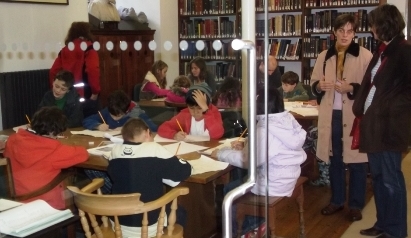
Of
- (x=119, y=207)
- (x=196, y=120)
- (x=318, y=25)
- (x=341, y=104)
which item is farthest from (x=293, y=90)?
(x=119, y=207)

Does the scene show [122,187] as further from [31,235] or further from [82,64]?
[82,64]

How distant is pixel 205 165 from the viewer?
235 centimetres

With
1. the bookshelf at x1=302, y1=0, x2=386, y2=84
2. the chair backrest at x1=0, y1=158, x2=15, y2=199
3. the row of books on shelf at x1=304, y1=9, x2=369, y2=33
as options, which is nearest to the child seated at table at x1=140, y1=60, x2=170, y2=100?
the chair backrest at x1=0, y1=158, x2=15, y2=199

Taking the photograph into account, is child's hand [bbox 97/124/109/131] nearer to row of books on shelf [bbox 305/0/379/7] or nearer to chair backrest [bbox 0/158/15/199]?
chair backrest [bbox 0/158/15/199]

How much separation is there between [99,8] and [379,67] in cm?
160

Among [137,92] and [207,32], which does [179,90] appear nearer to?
[137,92]

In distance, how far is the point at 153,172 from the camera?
7.01ft

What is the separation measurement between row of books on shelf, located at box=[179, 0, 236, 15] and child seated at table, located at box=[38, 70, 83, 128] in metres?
0.76

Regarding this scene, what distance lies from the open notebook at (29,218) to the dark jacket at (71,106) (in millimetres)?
905

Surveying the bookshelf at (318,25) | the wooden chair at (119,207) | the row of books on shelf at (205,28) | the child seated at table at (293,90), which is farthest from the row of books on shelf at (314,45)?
the wooden chair at (119,207)

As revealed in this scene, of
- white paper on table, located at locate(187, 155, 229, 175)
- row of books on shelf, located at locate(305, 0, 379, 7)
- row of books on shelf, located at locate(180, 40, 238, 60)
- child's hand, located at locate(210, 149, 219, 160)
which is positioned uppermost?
row of books on shelf, located at locate(305, 0, 379, 7)

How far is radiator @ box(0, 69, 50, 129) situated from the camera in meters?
2.60

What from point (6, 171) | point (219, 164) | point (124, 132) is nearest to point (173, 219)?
point (219, 164)

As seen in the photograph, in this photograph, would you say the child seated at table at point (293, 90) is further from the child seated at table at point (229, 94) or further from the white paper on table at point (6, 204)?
the white paper on table at point (6, 204)
